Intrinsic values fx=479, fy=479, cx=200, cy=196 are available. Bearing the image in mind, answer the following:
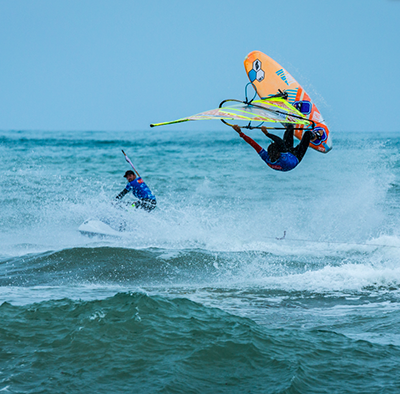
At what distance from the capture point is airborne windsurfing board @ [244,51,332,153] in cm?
841

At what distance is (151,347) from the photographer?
14.8ft

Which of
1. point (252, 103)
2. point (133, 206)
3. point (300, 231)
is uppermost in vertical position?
point (252, 103)

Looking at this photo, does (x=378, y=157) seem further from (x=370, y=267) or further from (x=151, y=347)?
(x=151, y=347)

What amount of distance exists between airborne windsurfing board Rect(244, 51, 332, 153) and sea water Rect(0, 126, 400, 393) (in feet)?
3.12

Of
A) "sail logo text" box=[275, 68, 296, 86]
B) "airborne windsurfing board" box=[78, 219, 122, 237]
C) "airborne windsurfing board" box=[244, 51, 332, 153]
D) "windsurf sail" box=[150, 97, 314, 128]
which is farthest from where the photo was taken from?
"airborne windsurfing board" box=[78, 219, 122, 237]

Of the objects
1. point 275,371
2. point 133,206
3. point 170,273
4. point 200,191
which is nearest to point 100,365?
point 275,371

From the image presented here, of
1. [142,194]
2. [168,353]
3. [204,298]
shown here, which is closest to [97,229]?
[142,194]

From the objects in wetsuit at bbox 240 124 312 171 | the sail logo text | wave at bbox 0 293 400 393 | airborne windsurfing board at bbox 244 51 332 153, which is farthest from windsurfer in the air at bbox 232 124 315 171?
wave at bbox 0 293 400 393

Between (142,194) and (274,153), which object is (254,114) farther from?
(142,194)

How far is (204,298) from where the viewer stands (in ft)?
20.2

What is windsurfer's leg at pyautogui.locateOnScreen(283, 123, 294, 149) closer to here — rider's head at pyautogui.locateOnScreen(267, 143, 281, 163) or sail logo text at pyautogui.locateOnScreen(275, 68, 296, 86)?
rider's head at pyautogui.locateOnScreen(267, 143, 281, 163)

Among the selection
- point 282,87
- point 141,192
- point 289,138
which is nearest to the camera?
point 289,138

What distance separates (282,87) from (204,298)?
459 centimetres

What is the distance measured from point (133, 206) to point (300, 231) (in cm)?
418
